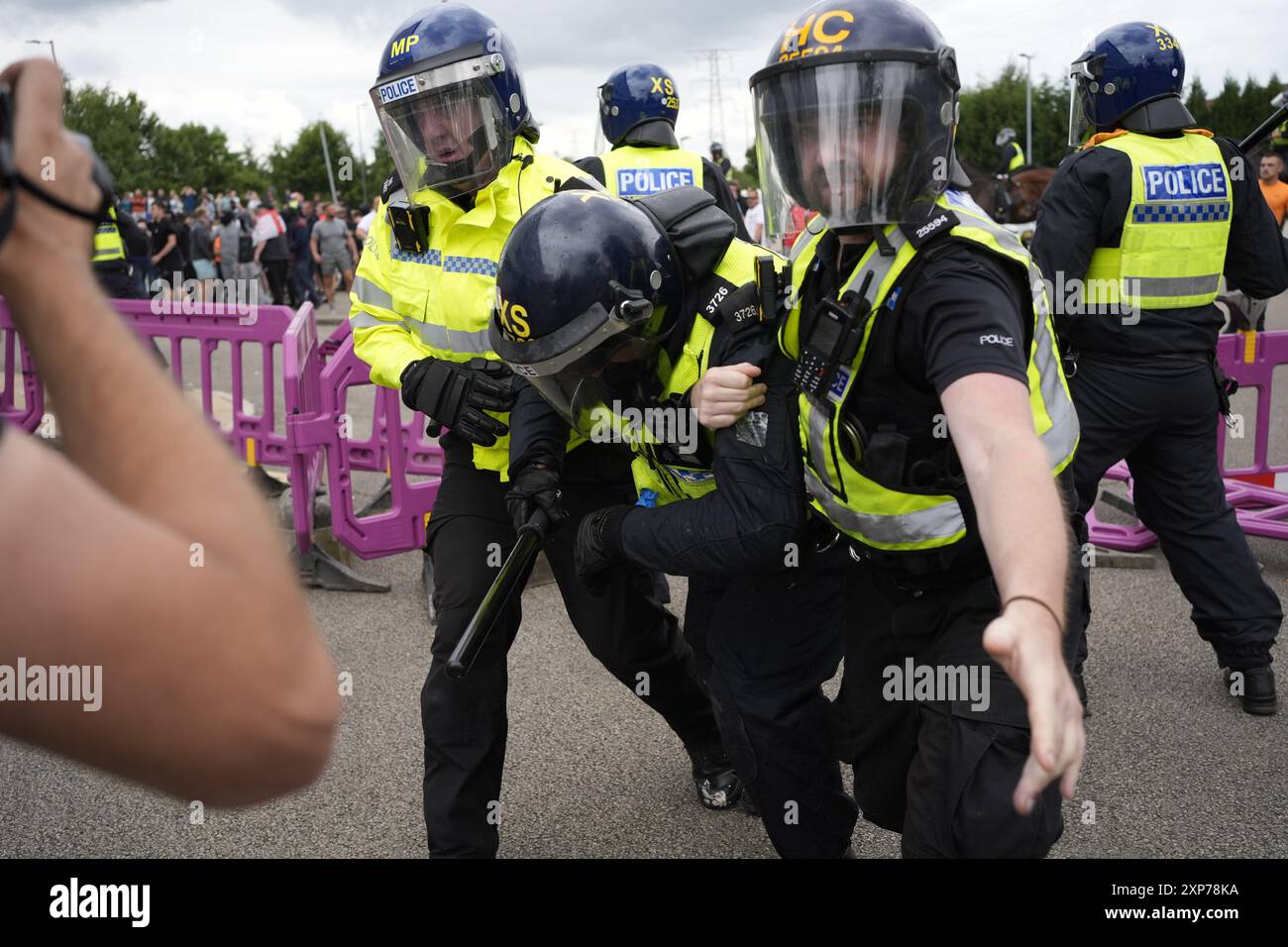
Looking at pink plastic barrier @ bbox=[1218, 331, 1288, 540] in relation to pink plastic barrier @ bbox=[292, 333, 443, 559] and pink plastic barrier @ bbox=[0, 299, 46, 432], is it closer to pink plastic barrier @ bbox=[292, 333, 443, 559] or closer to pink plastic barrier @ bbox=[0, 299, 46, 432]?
pink plastic barrier @ bbox=[292, 333, 443, 559]

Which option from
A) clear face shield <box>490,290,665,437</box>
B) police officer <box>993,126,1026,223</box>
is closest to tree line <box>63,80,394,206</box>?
police officer <box>993,126,1026,223</box>

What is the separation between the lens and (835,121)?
82.7 inches

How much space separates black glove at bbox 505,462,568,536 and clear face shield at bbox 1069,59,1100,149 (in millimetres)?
2491

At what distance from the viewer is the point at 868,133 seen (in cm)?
209

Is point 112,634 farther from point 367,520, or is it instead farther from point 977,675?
point 367,520

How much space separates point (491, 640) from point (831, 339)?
1315 millimetres

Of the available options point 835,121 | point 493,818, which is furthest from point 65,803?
point 835,121

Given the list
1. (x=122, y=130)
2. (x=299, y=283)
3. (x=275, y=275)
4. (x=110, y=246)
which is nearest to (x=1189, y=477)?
(x=110, y=246)

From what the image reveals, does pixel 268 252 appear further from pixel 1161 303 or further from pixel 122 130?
pixel 122 130

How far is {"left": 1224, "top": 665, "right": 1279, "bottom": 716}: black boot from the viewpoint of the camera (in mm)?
3930

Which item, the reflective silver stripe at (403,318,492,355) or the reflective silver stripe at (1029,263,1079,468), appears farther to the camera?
the reflective silver stripe at (403,318,492,355)

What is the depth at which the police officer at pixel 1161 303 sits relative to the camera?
392 cm

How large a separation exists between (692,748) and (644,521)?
1.19 meters
